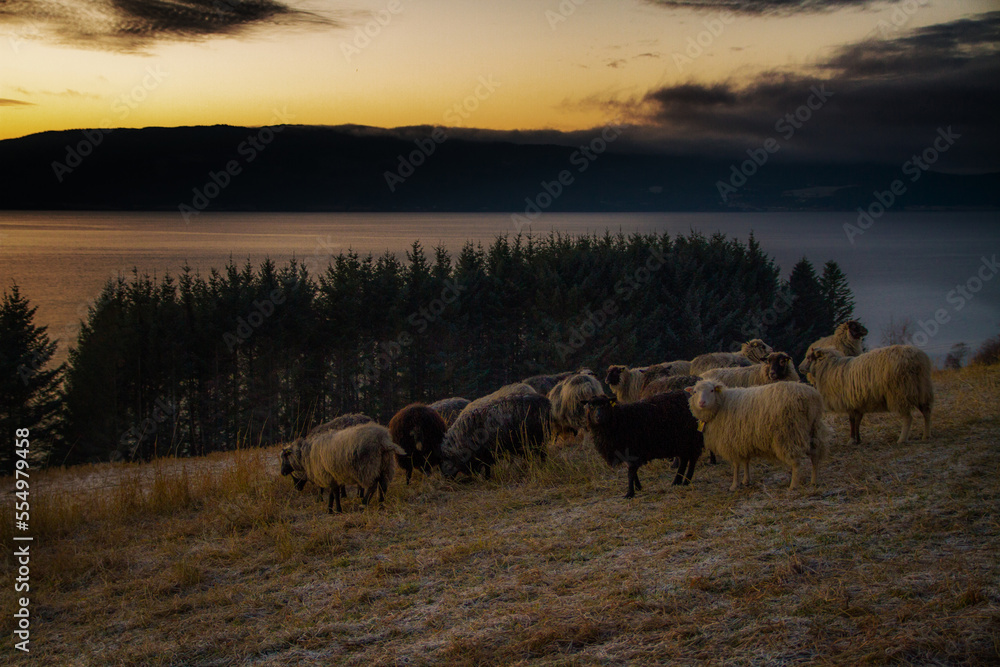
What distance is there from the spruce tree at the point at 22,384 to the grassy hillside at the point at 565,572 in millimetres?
29143

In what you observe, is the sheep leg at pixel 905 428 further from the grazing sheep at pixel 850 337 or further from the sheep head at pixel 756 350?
the sheep head at pixel 756 350

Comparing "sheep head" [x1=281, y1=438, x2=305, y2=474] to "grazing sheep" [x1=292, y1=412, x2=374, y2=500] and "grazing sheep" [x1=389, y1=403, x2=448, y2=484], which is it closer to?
"grazing sheep" [x1=292, y1=412, x2=374, y2=500]

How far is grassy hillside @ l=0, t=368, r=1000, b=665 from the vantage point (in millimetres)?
4387

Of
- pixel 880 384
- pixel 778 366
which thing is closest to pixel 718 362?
pixel 778 366

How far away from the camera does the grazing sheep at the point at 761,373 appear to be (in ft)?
30.0

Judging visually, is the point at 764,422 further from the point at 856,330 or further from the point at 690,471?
the point at 856,330

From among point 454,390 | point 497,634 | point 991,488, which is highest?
point 991,488

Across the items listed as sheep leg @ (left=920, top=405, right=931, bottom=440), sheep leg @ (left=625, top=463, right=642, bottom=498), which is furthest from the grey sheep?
sheep leg @ (left=625, top=463, right=642, bottom=498)

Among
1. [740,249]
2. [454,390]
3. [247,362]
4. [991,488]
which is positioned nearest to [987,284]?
[740,249]

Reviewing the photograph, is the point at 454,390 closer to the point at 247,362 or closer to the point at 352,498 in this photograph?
the point at 247,362

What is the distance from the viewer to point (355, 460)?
29.2ft

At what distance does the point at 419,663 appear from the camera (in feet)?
14.9

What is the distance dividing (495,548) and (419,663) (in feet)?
7.32

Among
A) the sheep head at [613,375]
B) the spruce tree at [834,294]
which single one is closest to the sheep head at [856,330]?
the sheep head at [613,375]
